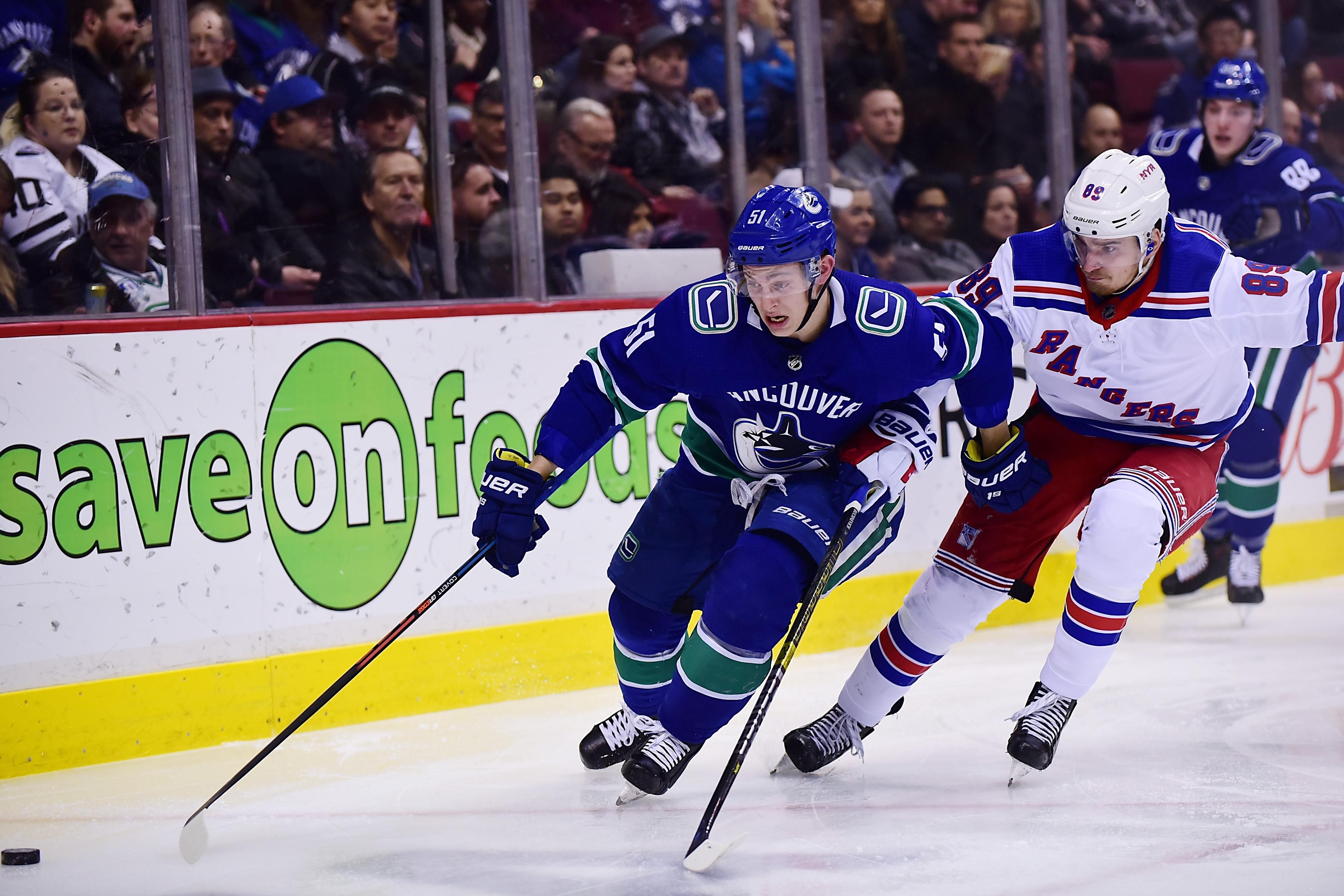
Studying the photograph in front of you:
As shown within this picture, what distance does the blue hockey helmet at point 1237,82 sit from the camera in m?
4.59

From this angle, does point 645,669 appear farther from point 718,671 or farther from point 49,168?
point 49,168

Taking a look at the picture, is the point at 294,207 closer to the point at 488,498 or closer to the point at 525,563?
the point at 525,563

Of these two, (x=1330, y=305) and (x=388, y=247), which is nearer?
(x=1330, y=305)

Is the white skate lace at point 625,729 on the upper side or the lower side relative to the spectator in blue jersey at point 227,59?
lower

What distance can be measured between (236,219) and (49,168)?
0.46 metres

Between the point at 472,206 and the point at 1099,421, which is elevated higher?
the point at 472,206

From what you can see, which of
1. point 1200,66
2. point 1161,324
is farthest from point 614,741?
point 1200,66

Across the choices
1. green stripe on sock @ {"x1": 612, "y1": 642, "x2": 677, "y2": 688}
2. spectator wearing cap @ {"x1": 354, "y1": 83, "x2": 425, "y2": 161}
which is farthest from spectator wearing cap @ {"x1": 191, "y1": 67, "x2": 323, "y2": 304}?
green stripe on sock @ {"x1": 612, "y1": 642, "x2": 677, "y2": 688}

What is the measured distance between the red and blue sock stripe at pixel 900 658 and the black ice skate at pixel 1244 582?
202 centimetres

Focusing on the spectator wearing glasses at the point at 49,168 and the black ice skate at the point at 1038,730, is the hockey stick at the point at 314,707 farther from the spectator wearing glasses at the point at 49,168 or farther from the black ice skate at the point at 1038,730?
the spectator wearing glasses at the point at 49,168

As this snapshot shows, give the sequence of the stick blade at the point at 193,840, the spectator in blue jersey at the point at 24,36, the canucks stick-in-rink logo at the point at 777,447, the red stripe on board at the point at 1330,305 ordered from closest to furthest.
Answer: the stick blade at the point at 193,840 → the canucks stick-in-rink logo at the point at 777,447 → the red stripe on board at the point at 1330,305 → the spectator in blue jersey at the point at 24,36

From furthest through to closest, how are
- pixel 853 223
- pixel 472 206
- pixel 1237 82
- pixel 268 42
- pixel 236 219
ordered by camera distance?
pixel 853 223
pixel 1237 82
pixel 472 206
pixel 268 42
pixel 236 219

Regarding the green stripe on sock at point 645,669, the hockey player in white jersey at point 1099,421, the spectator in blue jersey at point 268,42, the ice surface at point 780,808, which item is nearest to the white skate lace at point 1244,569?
the ice surface at point 780,808

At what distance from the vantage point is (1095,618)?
2.88 meters
